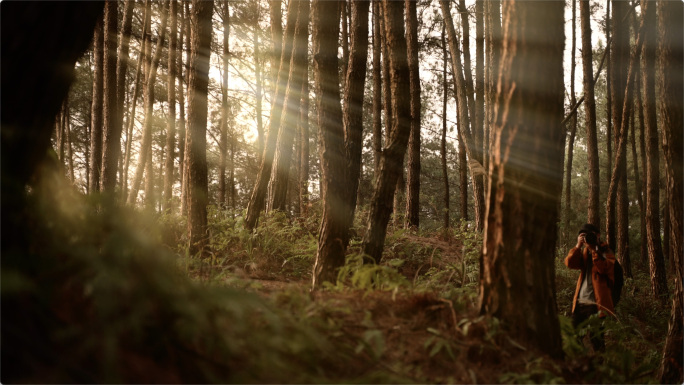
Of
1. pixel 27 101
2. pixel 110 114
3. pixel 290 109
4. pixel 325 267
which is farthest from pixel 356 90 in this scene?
pixel 110 114

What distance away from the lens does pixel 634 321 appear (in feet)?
33.0

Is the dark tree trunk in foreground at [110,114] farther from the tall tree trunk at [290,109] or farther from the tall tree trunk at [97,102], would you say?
the tall tree trunk at [290,109]

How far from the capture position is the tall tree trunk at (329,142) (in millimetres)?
5020

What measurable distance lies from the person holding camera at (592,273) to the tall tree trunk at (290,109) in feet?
20.5

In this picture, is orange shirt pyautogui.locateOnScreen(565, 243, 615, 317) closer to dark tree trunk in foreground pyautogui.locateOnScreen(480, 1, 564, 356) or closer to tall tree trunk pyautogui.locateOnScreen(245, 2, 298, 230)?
dark tree trunk in foreground pyautogui.locateOnScreen(480, 1, 564, 356)

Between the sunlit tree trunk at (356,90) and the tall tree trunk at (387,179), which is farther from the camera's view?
the sunlit tree trunk at (356,90)

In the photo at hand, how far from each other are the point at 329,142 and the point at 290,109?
14.9 feet

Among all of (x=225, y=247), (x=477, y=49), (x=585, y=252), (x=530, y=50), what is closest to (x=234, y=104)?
(x=477, y=49)

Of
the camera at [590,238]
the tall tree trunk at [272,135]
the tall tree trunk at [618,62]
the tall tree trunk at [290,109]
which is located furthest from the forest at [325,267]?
the tall tree trunk at [618,62]

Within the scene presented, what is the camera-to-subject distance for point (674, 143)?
5.44 meters

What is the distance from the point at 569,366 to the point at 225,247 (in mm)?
5876

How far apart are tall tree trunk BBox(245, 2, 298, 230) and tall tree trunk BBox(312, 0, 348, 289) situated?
12.4 ft

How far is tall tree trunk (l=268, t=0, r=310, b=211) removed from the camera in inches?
371

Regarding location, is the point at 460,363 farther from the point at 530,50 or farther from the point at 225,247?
the point at 225,247
